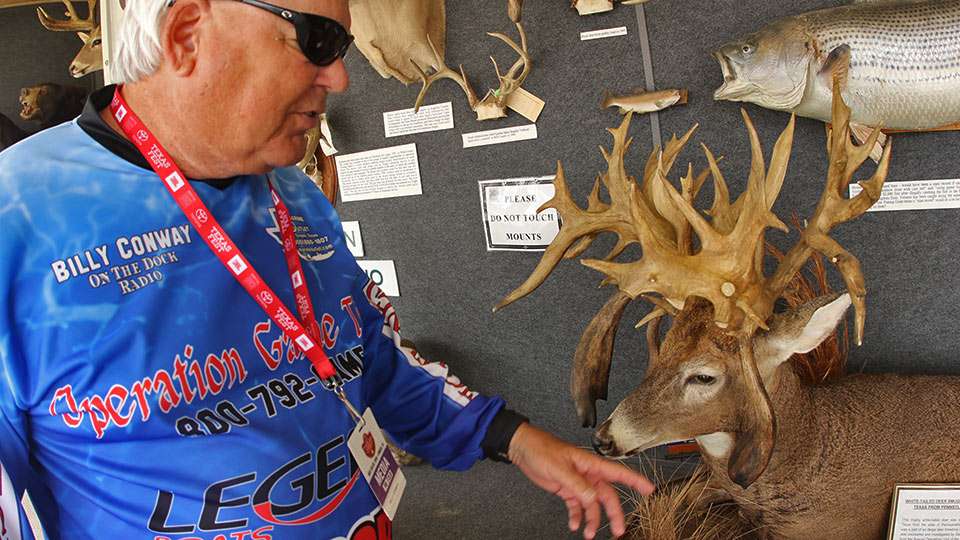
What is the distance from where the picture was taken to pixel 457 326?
1420mm

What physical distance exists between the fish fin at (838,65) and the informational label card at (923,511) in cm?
51

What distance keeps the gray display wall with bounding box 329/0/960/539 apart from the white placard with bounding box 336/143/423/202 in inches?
0.9

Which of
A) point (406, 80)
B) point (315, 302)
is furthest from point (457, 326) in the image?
point (315, 302)

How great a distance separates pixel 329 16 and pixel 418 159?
2.66 feet

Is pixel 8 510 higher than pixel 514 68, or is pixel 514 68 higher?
pixel 514 68

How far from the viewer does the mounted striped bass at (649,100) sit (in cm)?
102

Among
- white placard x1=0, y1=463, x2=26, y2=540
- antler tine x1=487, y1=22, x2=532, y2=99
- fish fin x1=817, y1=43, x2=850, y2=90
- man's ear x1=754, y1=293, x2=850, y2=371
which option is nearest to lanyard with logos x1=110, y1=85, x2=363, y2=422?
white placard x1=0, y1=463, x2=26, y2=540

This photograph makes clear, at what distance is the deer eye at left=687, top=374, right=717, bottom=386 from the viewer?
0.71 meters

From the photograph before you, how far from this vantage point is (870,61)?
81 cm

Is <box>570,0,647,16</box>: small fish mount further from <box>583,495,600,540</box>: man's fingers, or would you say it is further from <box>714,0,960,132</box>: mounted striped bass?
<box>583,495,600,540</box>: man's fingers

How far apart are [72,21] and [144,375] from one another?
1.38 metres

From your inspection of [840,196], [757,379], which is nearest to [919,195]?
[840,196]

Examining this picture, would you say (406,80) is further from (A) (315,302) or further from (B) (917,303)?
(B) (917,303)

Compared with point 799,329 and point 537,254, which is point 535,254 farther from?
point 799,329
